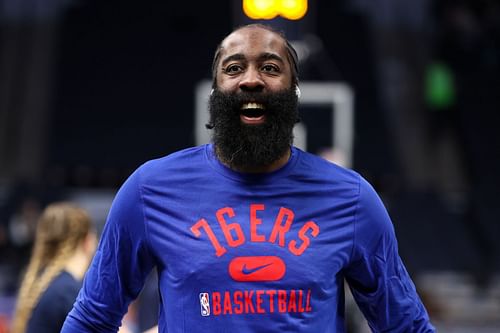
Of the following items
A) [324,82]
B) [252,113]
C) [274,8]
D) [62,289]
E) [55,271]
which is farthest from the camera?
[324,82]

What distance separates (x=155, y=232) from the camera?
2791 millimetres

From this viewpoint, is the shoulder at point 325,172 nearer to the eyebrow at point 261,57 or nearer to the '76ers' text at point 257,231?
the '76ers' text at point 257,231

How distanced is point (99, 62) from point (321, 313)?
18.1m

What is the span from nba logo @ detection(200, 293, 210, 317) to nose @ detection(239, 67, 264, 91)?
541mm

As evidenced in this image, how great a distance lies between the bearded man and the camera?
2.69 meters

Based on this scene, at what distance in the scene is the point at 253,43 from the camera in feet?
9.25

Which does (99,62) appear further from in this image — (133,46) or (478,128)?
(478,128)

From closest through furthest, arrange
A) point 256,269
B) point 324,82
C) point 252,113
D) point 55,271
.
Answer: point 256,269 → point 252,113 → point 55,271 → point 324,82

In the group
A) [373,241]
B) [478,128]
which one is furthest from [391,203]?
[373,241]

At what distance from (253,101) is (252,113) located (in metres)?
0.04

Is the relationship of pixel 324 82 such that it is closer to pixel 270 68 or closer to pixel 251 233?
pixel 270 68

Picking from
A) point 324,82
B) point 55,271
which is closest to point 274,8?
point 55,271

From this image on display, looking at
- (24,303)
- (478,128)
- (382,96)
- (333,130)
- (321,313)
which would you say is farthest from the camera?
(382,96)

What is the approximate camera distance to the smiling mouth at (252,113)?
2.77 m
